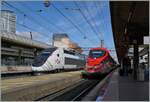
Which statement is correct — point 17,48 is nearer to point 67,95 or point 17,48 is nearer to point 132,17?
point 132,17

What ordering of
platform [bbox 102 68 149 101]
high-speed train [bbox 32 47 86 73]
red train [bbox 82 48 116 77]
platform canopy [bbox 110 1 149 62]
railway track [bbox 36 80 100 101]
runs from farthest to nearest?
1. high-speed train [bbox 32 47 86 73]
2. red train [bbox 82 48 116 77]
3. platform canopy [bbox 110 1 149 62]
4. railway track [bbox 36 80 100 101]
5. platform [bbox 102 68 149 101]

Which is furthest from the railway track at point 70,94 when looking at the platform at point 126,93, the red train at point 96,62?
the red train at point 96,62

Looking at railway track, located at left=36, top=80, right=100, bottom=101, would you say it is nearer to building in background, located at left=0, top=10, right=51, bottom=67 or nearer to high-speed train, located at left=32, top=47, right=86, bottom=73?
high-speed train, located at left=32, top=47, right=86, bottom=73

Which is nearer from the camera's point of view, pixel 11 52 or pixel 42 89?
pixel 42 89

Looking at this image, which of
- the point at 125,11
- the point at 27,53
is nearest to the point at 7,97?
the point at 125,11

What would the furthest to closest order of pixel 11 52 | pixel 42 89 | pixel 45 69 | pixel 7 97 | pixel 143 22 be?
pixel 11 52 < pixel 45 69 < pixel 143 22 < pixel 42 89 < pixel 7 97

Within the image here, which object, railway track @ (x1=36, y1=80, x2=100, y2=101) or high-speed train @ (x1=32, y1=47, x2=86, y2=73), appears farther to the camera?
high-speed train @ (x1=32, y1=47, x2=86, y2=73)

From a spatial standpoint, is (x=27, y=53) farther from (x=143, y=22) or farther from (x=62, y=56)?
(x=143, y=22)

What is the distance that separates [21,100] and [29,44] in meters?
56.9

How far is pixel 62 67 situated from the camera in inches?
1789

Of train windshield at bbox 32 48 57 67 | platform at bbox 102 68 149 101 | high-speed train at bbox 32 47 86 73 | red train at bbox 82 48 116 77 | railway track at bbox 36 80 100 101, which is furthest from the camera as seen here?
train windshield at bbox 32 48 57 67

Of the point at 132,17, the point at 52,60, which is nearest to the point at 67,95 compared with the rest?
the point at 132,17

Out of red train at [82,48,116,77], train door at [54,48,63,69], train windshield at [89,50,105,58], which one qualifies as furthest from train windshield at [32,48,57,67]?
train windshield at [89,50,105,58]

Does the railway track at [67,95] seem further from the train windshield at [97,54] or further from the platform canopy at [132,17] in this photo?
the train windshield at [97,54]
